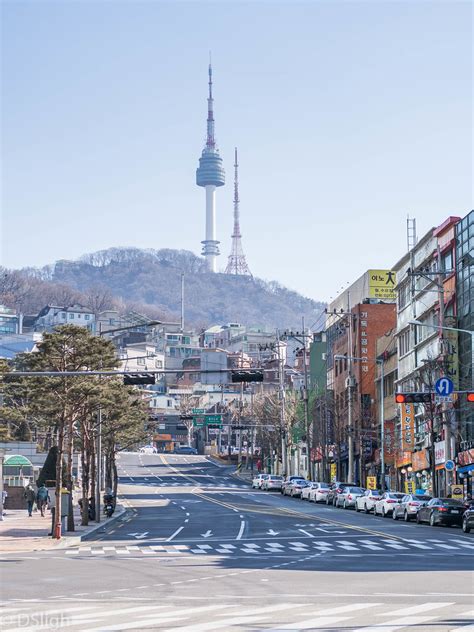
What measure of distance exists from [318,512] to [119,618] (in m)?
52.3

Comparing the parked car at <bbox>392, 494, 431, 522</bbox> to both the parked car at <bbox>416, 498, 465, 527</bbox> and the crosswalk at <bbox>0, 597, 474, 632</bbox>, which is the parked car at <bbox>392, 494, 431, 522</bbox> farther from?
Answer: the crosswalk at <bbox>0, 597, 474, 632</bbox>

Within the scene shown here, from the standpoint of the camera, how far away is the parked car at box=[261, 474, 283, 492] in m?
109

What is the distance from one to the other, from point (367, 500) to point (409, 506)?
1014cm

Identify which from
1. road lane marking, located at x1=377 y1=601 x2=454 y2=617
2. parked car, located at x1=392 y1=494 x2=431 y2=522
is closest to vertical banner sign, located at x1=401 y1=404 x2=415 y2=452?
parked car, located at x1=392 y1=494 x2=431 y2=522

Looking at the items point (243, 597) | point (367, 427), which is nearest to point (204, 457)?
point (367, 427)

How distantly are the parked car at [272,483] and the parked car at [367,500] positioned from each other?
34.2m

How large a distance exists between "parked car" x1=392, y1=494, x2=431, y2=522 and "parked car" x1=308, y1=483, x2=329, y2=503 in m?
22.4

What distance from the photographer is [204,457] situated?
188500 millimetres

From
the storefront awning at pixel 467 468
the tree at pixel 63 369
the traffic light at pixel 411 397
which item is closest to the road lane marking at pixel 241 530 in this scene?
the tree at pixel 63 369

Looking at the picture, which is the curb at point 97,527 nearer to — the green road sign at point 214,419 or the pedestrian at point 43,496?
the pedestrian at point 43,496

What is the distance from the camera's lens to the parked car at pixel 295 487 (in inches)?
3772

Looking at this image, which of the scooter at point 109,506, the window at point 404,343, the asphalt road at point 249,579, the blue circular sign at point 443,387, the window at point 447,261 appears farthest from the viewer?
the window at point 404,343

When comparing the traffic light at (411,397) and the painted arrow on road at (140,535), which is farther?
the traffic light at (411,397)

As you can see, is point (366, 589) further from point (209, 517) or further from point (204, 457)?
point (204, 457)
